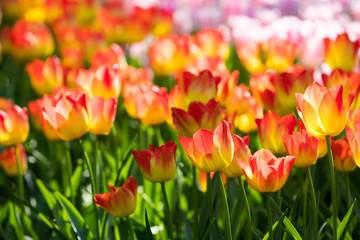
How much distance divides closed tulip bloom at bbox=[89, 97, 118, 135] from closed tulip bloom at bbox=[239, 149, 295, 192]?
520mm

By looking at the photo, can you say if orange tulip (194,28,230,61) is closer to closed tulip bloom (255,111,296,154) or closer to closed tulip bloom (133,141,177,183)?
closed tulip bloom (255,111,296,154)

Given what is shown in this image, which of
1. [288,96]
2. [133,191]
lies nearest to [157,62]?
[288,96]

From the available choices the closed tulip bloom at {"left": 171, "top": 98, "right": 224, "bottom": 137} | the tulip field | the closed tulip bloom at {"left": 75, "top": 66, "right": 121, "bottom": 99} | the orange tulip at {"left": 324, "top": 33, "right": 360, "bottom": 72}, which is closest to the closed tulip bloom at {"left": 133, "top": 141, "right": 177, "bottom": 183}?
the tulip field

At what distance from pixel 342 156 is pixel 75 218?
0.73m

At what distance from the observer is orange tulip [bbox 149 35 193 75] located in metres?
2.22

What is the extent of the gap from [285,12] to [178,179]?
120 inches

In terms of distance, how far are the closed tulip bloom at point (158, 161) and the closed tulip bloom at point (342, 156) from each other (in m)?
0.43

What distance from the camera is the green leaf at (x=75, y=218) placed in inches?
60.3

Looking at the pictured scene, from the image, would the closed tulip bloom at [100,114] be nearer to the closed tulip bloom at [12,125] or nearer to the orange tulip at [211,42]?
the closed tulip bloom at [12,125]

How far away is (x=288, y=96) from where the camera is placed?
1.59 meters

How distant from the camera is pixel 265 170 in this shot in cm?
114

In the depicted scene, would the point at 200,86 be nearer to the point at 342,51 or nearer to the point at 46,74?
the point at 342,51

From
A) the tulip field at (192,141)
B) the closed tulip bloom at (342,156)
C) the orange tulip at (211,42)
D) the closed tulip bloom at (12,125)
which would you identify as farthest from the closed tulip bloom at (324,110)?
the orange tulip at (211,42)

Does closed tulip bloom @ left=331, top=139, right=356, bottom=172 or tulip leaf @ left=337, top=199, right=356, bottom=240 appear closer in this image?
tulip leaf @ left=337, top=199, right=356, bottom=240
